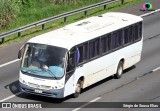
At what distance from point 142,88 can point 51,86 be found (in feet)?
15.1

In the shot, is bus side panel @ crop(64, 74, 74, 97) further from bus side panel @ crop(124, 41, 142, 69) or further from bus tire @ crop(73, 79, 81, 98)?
bus side panel @ crop(124, 41, 142, 69)

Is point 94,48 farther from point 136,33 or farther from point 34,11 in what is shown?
point 34,11

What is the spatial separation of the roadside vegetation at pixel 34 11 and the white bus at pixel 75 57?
25.4 feet

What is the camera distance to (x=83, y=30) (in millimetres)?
24391

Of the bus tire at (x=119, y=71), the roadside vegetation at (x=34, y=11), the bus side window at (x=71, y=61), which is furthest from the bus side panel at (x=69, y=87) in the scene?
the roadside vegetation at (x=34, y=11)

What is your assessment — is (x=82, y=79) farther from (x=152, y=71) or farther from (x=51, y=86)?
(x=152, y=71)

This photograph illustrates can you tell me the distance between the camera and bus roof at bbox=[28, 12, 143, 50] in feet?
75.9

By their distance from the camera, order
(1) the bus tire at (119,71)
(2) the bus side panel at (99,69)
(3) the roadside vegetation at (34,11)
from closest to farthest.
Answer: (2) the bus side panel at (99,69) < (1) the bus tire at (119,71) < (3) the roadside vegetation at (34,11)

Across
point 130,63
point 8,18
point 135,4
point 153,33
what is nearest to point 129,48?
point 130,63

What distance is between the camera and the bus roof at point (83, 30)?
23141 mm

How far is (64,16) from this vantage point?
36.2 m

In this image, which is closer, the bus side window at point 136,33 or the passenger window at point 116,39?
the passenger window at point 116,39

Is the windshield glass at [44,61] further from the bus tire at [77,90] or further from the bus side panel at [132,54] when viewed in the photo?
the bus side panel at [132,54]

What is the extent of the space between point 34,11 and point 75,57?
16.5 metres
